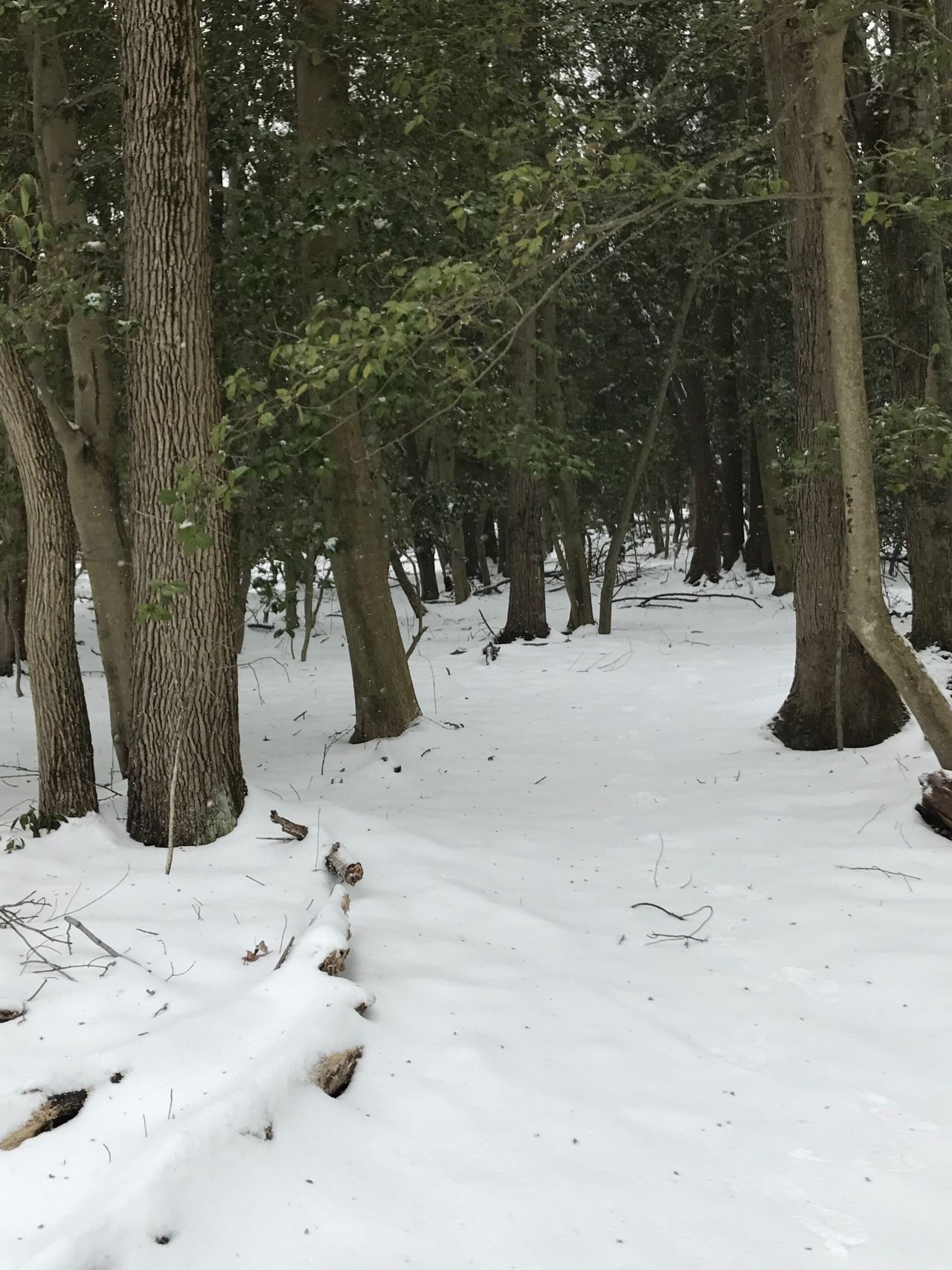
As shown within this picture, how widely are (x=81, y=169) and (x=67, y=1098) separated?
6273 millimetres

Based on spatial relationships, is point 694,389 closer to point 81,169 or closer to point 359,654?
point 359,654

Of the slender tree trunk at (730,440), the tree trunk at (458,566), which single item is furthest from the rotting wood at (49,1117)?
the tree trunk at (458,566)

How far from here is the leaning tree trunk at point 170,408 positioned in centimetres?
545

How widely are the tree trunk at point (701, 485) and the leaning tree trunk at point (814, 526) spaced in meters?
11.2

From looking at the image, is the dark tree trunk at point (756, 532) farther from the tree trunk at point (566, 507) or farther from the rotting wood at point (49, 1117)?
the rotting wood at point (49, 1117)

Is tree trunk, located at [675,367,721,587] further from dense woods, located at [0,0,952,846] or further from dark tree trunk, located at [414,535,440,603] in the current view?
dense woods, located at [0,0,952,846]

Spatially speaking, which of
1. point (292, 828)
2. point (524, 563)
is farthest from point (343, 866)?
point (524, 563)

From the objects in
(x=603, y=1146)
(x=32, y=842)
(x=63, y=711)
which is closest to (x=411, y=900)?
(x=603, y=1146)

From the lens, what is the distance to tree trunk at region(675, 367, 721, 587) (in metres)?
18.6

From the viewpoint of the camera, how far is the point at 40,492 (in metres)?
6.16

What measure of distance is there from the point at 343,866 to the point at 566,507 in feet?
35.2

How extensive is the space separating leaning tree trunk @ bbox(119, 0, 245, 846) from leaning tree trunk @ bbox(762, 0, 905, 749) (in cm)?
397

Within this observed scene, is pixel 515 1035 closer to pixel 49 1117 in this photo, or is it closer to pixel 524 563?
pixel 49 1117

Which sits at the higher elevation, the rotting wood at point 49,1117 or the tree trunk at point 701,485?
the tree trunk at point 701,485
